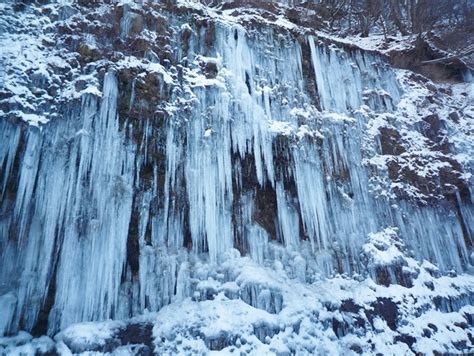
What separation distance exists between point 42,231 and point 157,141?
2382mm

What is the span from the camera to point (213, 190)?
688cm

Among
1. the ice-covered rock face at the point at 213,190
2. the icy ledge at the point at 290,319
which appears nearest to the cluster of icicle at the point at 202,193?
the ice-covered rock face at the point at 213,190

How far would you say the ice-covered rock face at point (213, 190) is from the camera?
18.7ft

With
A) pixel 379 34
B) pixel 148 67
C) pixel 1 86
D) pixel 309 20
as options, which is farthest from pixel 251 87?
pixel 379 34

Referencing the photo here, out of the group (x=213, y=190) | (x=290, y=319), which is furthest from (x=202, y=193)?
(x=290, y=319)

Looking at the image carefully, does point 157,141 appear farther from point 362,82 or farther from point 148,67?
point 362,82

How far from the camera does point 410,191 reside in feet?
28.8

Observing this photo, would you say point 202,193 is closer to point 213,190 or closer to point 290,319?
point 213,190

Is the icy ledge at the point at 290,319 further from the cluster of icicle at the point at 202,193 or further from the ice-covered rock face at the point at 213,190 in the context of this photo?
the cluster of icicle at the point at 202,193

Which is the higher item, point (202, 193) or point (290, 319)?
point (202, 193)

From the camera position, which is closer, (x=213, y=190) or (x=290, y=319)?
(x=290, y=319)

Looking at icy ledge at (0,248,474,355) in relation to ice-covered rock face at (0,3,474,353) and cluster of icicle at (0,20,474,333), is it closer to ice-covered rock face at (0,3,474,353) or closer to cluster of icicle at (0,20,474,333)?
ice-covered rock face at (0,3,474,353)

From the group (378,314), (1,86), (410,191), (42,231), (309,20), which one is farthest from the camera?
(309,20)

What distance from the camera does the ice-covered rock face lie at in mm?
5688
